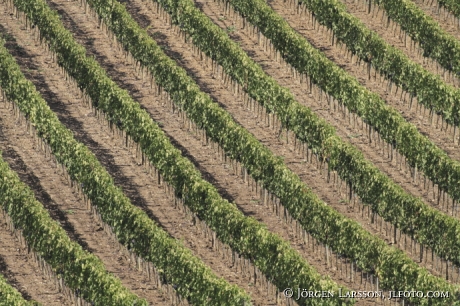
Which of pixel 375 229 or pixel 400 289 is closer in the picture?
pixel 400 289

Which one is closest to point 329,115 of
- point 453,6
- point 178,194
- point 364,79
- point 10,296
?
point 364,79

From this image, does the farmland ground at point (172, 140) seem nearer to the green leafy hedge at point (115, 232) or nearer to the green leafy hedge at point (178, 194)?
the green leafy hedge at point (178, 194)

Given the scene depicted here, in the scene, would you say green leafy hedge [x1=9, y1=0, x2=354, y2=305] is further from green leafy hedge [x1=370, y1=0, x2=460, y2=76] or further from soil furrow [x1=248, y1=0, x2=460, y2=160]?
green leafy hedge [x1=370, y1=0, x2=460, y2=76]

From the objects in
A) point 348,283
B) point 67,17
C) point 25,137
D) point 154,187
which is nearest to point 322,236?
point 348,283

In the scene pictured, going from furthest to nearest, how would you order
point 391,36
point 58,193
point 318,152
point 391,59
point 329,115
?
point 391,36 → point 391,59 → point 329,115 → point 318,152 → point 58,193

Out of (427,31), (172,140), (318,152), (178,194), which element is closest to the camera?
(178,194)

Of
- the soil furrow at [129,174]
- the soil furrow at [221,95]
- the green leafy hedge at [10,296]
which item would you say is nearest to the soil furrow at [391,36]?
the soil furrow at [221,95]

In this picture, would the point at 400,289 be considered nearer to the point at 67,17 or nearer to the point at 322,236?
the point at 322,236

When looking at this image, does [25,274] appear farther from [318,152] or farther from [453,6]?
[453,6]
